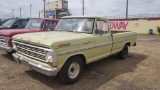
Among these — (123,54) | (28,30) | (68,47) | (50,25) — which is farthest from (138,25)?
(68,47)

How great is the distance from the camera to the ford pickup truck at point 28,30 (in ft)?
23.1

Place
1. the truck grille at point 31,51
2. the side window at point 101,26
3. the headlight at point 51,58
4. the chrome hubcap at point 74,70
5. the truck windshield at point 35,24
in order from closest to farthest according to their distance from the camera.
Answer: the headlight at point 51,58
the truck grille at point 31,51
the chrome hubcap at point 74,70
the side window at point 101,26
the truck windshield at point 35,24

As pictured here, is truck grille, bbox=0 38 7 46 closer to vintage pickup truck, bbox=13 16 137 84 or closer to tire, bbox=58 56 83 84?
vintage pickup truck, bbox=13 16 137 84

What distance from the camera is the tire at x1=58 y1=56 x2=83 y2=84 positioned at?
185 inches

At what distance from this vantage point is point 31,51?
191 inches

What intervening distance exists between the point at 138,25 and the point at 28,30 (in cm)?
2353

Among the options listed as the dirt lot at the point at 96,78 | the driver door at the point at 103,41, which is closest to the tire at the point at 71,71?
the dirt lot at the point at 96,78

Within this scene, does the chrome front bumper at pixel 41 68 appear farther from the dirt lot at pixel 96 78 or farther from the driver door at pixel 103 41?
the driver door at pixel 103 41

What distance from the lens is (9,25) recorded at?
11.1 m

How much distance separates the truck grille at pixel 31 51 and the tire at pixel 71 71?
2.13ft

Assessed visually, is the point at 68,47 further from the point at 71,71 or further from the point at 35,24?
the point at 35,24

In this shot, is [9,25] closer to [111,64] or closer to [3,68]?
[3,68]

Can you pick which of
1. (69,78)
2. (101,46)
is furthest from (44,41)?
(101,46)

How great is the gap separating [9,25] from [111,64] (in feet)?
24.1
